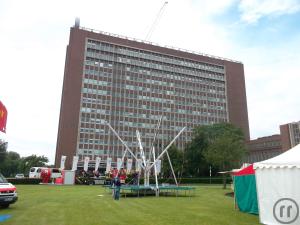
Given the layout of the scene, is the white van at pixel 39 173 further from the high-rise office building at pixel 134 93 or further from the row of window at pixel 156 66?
the row of window at pixel 156 66

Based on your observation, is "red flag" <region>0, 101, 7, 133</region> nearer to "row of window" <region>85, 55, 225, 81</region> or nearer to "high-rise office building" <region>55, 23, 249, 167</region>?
"high-rise office building" <region>55, 23, 249, 167</region>

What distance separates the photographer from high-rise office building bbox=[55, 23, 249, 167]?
299 feet

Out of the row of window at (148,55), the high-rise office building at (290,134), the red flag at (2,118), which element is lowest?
the red flag at (2,118)

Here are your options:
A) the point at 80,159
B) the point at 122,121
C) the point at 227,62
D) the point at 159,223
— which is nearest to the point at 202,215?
the point at 159,223

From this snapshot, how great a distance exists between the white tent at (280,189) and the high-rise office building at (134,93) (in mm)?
78971

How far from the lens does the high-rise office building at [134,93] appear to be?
299 feet

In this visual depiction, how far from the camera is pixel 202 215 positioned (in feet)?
43.7

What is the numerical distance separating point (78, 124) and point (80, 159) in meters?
11.0

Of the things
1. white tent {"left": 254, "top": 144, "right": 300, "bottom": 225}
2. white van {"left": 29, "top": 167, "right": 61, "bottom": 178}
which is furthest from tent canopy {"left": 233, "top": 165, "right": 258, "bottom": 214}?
white van {"left": 29, "top": 167, "right": 61, "bottom": 178}

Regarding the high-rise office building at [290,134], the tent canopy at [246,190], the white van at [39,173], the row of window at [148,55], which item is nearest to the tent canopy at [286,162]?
the tent canopy at [246,190]

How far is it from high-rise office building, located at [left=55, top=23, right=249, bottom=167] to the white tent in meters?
79.0

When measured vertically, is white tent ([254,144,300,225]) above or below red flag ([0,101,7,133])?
below

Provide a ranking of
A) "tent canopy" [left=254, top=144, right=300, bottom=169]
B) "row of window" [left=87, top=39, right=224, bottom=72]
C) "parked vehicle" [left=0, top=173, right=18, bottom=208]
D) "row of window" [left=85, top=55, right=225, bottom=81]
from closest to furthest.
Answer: "tent canopy" [left=254, top=144, right=300, bottom=169], "parked vehicle" [left=0, top=173, right=18, bottom=208], "row of window" [left=85, top=55, right=225, bottom=81], "row of window" [left=87, top=39, right=224, bottom=72]

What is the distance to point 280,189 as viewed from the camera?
10.9 metres
